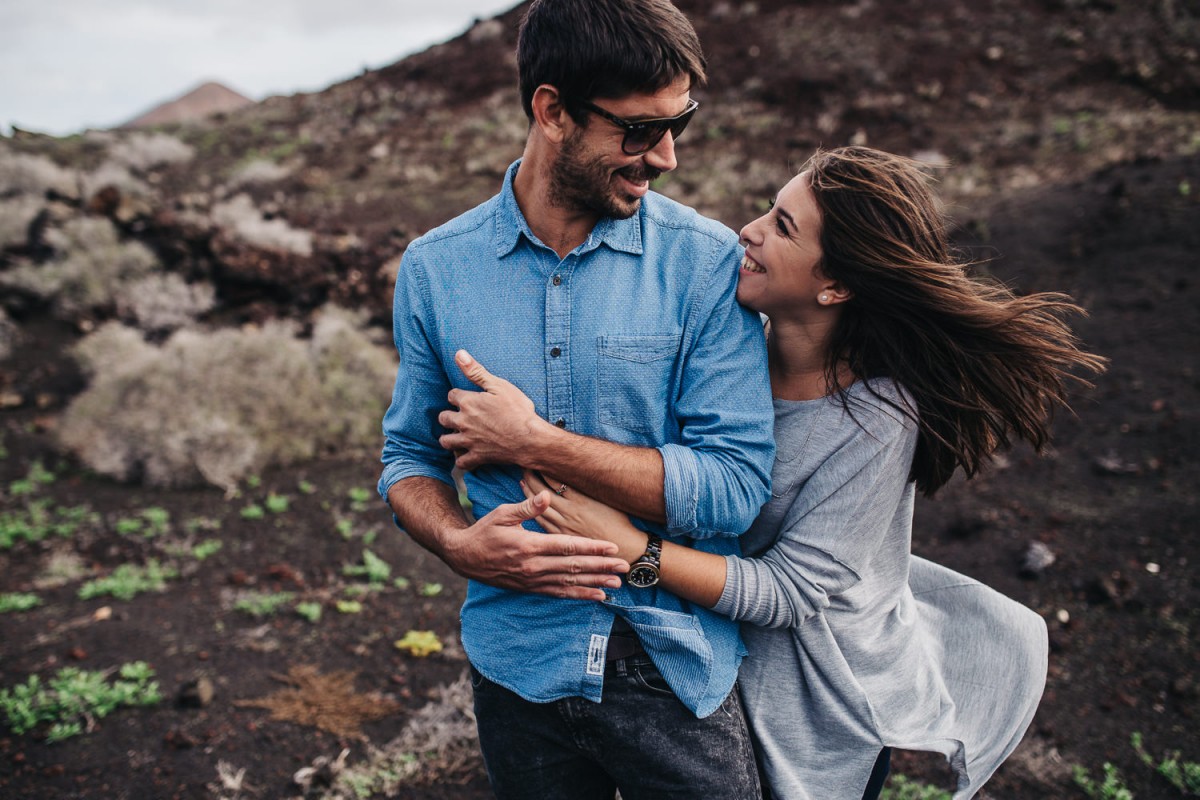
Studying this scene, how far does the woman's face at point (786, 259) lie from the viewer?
189 cm

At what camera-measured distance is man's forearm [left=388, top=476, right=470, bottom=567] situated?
1958mm

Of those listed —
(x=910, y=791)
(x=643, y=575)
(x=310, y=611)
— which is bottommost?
(x=910, y=791)

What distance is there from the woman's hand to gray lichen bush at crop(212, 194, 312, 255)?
9.60 meters

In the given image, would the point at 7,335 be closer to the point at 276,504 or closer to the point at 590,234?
the point at 276,504

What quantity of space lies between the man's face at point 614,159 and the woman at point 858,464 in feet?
0.99

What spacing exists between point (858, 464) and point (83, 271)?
1124 centimetres

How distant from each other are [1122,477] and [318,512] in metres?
6.52

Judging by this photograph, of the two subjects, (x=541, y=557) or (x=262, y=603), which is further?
(x=262, y=603)

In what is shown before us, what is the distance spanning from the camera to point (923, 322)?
1.93 meters

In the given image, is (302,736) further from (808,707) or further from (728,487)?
(728,487)

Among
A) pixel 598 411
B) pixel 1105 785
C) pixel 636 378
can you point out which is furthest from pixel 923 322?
pixel 1105 785

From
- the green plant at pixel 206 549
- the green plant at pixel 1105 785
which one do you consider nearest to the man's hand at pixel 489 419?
the green plant at pixel 1105 785

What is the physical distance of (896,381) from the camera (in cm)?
191

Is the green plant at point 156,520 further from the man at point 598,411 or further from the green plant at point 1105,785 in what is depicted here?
the green plant at point 1105,785
